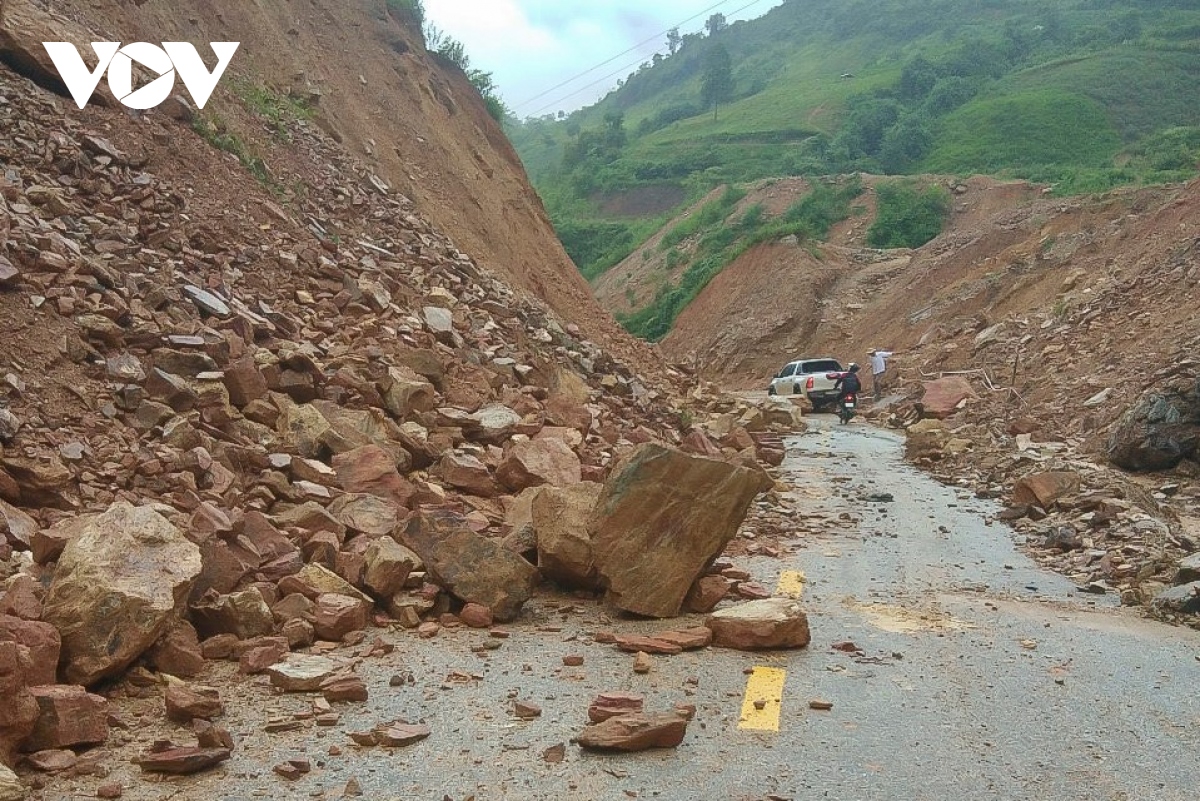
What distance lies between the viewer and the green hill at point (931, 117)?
191 feet

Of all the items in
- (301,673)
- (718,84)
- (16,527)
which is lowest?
(301,673)

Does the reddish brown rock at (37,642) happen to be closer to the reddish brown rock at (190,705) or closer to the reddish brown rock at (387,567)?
the reddish brown rock at (190,705)

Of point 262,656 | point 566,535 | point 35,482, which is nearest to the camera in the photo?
point 262,656

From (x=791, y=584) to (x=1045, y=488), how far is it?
15.2 ft

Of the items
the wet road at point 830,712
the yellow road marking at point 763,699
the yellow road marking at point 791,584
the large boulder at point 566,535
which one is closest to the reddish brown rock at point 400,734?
the wet road at point 830,712

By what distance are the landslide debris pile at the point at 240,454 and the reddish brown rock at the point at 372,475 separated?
0.02 metres

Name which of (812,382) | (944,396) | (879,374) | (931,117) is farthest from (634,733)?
(931,117)

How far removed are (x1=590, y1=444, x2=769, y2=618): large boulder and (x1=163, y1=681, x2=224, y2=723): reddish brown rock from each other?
2364mm

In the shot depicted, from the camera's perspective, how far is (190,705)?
13.6 feet

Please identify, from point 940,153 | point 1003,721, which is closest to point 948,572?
point 1003,721

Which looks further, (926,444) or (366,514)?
(926,444)

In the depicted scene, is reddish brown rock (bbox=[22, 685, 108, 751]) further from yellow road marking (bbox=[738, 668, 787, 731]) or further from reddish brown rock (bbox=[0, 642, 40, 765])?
yellow road marking (bbox=[738, 668, 787, 731])

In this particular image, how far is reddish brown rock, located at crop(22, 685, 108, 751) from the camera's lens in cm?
380

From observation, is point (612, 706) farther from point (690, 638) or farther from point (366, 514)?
point (366, 514)
